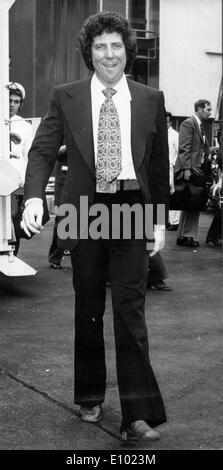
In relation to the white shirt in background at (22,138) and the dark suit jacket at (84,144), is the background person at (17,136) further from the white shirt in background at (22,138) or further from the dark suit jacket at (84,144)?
the dark suit jacket at (84,144)

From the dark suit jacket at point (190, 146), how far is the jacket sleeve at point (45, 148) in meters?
7.71

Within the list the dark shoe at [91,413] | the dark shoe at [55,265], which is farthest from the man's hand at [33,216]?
the dark shoe at [55,265]

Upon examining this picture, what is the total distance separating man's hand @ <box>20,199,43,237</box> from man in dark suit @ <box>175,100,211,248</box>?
25.1 feet

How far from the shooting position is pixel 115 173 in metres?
4.00

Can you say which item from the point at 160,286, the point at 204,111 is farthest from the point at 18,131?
the point at 204,111

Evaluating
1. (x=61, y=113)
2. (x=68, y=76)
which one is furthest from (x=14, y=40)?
(x=61, y=113)

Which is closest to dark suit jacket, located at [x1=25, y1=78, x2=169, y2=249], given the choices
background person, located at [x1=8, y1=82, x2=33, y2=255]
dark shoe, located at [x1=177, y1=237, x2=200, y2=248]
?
background person, located at [x1=8, y1=82, x2=33, y2=255]

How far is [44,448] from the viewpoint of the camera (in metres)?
3.98

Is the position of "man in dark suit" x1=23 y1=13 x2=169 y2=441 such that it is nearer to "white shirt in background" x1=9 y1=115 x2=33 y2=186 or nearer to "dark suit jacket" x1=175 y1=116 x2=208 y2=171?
"white shirt in background" x1=9 y1=115 x2=33 y2=186

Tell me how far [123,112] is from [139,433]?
151cm

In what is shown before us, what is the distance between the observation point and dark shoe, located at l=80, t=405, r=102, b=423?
4.36 meters
